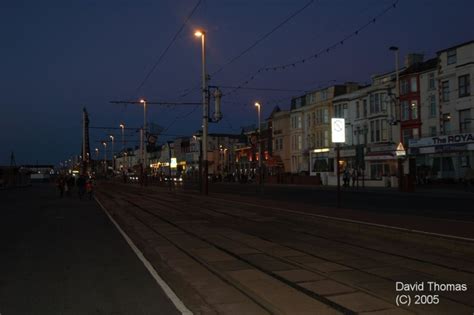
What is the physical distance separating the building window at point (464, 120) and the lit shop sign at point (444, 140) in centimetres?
125

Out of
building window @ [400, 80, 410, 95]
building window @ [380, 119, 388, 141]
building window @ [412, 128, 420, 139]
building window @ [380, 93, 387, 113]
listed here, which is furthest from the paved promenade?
building window @ [380, 119, 388, 141]

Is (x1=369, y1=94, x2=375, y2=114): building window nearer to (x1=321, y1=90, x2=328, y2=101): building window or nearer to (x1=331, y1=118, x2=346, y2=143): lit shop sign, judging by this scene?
(x1=321, y1=90, x2=328, y2=101): building window

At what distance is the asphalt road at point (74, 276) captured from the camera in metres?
7.86

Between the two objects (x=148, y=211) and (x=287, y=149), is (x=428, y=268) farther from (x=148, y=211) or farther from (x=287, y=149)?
(x=287, y=149)

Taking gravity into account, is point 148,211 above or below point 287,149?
below

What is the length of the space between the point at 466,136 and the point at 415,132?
9323 millimetres

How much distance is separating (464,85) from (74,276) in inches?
1797

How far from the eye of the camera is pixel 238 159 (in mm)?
109312

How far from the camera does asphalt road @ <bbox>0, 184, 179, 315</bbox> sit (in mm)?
7863

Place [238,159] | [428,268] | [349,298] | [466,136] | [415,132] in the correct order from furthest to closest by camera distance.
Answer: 1. [238,159]
2. [415,132]
3. [466,136]
4. [428,268]
5. [349,298]

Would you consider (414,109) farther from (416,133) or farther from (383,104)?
(383,104)

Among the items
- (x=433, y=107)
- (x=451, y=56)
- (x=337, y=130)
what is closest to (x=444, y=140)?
(x=433, y=107)

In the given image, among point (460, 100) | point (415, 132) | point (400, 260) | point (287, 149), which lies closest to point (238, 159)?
point (287, 149)

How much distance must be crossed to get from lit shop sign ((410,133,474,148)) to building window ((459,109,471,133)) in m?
1.25
